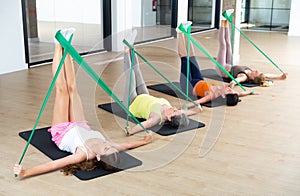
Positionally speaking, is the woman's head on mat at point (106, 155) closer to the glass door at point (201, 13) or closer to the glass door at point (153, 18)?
the glass door at point (153, 18)

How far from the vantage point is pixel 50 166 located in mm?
2562

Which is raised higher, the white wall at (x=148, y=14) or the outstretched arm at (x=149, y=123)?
the white wall at (x=148, y=14)

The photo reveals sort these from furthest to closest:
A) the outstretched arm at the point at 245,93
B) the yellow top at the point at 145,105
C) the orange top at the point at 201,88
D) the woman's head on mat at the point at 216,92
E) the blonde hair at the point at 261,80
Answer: the blonde hair at the point at 261,80 < the outstretched arm at the point at 245,93 < the orange top at the point at 201,88 < the woman's head on mat at the point at 216,92 < the yellow top at the point at 145,105

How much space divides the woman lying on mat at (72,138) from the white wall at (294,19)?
25.9 ft

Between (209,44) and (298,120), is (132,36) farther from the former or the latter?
(209,44)

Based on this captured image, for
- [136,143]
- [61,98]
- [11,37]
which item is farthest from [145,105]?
[11,37]

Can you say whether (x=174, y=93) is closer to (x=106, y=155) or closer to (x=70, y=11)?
→ (x=106, y=155)

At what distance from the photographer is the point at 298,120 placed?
370 cm

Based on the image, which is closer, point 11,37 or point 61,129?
point 61,129

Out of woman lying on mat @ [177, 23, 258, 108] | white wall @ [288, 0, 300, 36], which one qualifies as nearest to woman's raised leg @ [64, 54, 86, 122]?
woman lying on mat @ [177, 23, 258, 108]

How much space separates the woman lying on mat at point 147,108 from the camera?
11.0 feet

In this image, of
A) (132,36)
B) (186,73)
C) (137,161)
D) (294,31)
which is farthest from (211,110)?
(294,31)

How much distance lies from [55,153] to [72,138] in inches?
7.0

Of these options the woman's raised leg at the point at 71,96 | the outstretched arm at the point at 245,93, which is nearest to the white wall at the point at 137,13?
the outstretched arm at the point at 245,93
